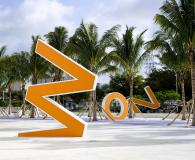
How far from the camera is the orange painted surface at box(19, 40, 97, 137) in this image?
11758 millimetres

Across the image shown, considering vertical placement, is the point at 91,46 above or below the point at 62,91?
above

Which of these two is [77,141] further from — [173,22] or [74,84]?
[173,22]

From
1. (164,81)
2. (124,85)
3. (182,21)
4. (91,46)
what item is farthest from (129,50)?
(124,85)

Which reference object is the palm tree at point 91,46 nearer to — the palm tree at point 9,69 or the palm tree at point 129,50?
the palm tree at point 129,50

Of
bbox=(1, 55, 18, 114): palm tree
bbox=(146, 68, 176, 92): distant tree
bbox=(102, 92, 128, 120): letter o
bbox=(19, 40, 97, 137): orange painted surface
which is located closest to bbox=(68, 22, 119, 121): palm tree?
bbox=(102, 92, 128, 120): letter o

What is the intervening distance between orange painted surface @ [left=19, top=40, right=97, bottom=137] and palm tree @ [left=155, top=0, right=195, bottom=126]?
26.4ft

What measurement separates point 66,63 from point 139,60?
1490cm

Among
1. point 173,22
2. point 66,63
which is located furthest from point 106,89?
point 66,63

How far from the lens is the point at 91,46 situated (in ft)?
77.8

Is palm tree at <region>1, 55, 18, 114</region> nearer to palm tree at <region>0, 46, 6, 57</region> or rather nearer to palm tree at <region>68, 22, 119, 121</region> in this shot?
palm tree at <region>0, 46, 6, 57</region>

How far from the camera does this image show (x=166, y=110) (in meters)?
41.7

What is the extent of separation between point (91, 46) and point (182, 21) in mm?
7559

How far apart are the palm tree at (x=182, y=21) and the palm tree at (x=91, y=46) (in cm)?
583

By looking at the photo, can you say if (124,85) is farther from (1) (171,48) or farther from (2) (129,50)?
(1) (171,48)
